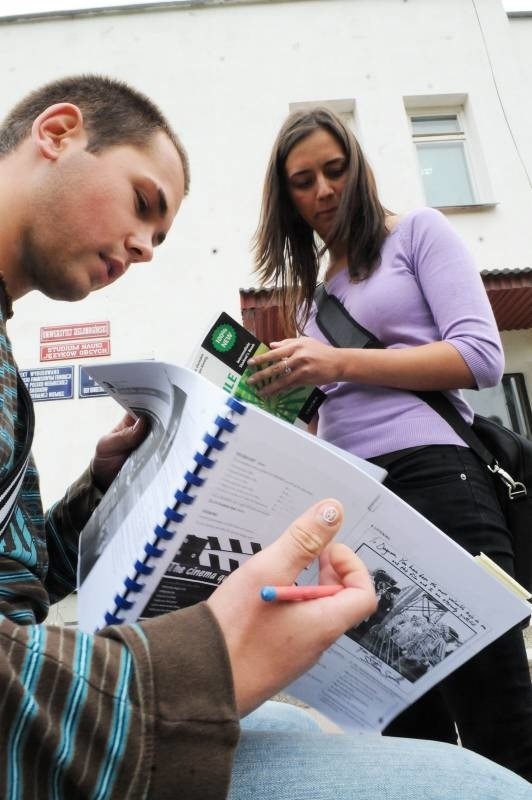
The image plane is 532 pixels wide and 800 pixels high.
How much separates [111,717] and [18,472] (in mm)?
352

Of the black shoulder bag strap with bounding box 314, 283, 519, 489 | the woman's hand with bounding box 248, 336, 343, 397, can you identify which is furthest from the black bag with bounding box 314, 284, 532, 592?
the woman's hand with bounding box 248, 336, 343, 397

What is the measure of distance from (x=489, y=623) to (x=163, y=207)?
2.47ft

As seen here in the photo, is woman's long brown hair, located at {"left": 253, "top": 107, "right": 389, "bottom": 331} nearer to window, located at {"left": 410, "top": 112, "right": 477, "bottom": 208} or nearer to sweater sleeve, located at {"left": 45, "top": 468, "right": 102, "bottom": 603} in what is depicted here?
sweater sleeve, located at {"left": 45, "top": 468, "right": 102, "bottom": 603}

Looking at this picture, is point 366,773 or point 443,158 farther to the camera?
point 443,158

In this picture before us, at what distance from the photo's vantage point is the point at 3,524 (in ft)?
1.95

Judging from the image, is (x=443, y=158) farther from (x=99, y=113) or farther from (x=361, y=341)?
(x=99, y=113)

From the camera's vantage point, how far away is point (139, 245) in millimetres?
879

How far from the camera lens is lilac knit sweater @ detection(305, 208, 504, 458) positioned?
95 cm

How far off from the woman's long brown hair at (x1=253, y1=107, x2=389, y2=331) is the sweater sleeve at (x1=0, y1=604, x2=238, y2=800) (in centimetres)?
89

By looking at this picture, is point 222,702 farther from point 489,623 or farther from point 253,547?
point 489,623

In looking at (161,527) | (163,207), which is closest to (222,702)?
(161,527)

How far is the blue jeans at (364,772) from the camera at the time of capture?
0.45 metres

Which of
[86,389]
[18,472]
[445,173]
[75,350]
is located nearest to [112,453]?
[18,472]

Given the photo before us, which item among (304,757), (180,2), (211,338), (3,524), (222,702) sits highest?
(180,2)
